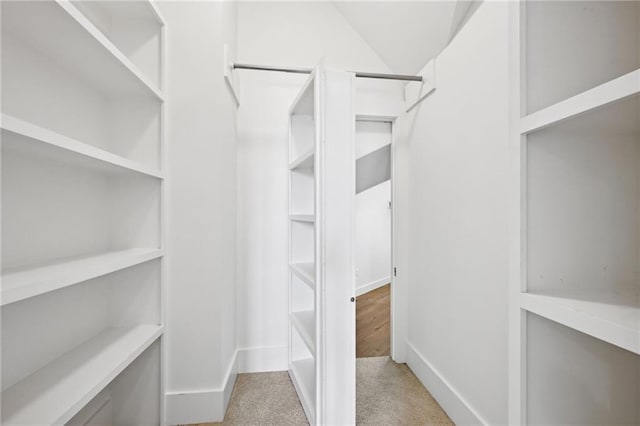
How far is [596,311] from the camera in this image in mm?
480

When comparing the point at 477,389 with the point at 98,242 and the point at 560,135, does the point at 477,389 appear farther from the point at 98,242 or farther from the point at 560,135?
the point at 98,242

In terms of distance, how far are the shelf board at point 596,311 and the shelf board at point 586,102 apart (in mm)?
310

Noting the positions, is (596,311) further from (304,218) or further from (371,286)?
(371,286)

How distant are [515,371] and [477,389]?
112 cm

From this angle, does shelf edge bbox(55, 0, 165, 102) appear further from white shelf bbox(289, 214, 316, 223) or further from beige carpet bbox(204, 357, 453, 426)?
beige carpet bbox(204, 357, 453, 426)

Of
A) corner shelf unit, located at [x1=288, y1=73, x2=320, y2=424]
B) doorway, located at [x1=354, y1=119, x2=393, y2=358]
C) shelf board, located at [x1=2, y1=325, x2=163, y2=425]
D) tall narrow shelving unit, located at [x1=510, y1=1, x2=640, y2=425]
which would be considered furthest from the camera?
doorway, located at [x1=354, y1=119, x2=393, y2=358]

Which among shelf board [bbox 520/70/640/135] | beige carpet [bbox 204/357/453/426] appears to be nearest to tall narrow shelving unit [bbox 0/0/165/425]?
beige carpet [bbox 204/357/453/426]

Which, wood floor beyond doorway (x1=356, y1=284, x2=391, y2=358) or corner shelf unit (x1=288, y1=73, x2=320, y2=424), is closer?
corner shelf unit (x1=288, y1=73, x2=320, y2=424)

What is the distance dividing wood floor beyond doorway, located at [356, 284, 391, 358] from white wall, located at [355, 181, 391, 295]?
222 millimetres

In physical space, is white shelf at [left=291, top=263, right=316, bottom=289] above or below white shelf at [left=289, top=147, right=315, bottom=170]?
below

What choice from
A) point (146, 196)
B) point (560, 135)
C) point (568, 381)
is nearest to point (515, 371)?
point (568, 381)

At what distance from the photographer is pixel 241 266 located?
2.28m

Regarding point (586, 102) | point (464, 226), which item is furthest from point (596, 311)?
point (464, 226)

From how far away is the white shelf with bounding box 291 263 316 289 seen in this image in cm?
164
